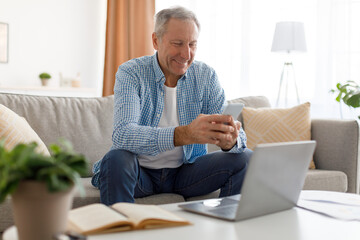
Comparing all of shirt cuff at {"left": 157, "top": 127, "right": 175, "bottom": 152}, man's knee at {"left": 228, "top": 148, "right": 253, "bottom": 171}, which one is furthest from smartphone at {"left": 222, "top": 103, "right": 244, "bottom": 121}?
man's knee at {"left": 228, "top": 148, "right": 253, "bottom": 171}

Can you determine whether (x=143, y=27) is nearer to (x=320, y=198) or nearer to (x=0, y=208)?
(x=0, y=208)

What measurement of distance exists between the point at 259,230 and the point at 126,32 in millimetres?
4377

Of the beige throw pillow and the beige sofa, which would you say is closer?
the beige throw pillow

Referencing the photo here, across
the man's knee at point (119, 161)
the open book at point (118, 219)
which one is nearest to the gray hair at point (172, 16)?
the man's knee at point (119, 161)

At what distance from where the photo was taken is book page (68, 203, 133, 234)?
949 millimetres

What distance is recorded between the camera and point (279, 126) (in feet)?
8.74

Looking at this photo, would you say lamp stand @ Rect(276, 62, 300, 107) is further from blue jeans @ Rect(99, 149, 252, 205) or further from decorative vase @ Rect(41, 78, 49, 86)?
decorative vase @ Rect(41, 78, 49, 86)

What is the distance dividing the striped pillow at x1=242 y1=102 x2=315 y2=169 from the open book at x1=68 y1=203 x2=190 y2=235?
63.9 inches

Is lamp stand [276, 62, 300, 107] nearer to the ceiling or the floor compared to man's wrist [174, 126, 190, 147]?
nearer to the ceiling

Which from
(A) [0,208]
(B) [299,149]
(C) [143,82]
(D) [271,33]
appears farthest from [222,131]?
(D) [271,33]

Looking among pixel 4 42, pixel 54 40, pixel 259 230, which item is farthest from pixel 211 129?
pixel 54 40

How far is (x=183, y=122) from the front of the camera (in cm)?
202

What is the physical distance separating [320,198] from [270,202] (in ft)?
1.10

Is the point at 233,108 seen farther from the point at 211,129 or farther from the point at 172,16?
the point at 172,16
